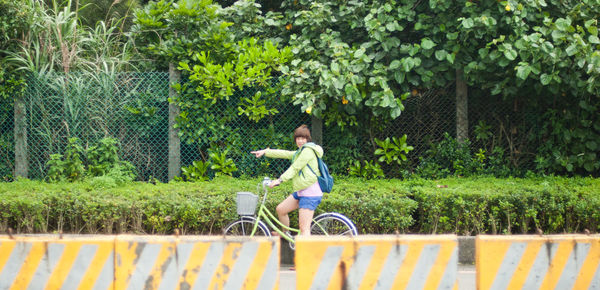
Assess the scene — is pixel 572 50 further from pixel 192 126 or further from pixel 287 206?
pixel 192 126

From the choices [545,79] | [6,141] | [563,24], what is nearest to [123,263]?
[6,141]

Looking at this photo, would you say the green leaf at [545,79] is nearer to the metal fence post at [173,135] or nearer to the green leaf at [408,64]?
the green leaf at [408,64]

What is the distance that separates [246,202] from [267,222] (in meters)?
0.47

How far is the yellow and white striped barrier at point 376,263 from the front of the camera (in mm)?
3826

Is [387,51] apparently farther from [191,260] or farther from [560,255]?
[191,260]

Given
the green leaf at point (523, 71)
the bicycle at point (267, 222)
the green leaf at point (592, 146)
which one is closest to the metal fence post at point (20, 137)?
the bicycle at point (267, 222)

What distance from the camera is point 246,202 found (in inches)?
223

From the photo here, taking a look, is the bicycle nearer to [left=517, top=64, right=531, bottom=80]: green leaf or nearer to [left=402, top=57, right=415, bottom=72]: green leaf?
[left=402, top=57, right=415, bottom=72]: green leaf

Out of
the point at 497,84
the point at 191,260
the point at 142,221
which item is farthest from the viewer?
the point at 497,84

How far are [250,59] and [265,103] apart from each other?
726 mm

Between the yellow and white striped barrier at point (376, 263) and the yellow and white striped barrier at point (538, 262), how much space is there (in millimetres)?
255

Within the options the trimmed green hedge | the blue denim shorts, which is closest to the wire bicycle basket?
the blue denim shorts

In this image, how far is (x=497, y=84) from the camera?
7.76 meters

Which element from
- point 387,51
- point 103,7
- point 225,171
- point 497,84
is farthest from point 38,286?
point 103,7
